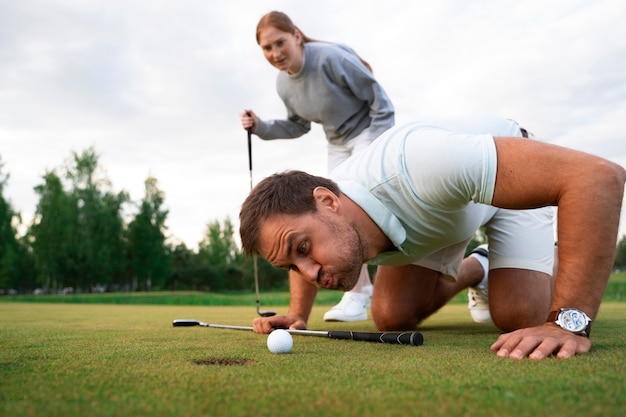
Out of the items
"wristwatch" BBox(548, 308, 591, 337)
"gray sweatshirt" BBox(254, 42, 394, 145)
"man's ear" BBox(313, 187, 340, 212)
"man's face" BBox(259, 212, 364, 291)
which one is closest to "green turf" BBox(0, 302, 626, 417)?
"wristwatch" BBox(548, 308, 591, 337)

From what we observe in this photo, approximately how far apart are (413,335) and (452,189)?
71 centimetres

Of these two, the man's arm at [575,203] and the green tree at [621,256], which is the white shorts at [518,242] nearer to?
the man's arm at [575,203]

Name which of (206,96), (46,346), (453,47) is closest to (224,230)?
(206,96)

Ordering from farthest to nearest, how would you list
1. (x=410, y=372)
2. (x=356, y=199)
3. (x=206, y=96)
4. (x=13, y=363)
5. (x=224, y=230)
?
1. (x=224, y=230)
2. (x=206, y=96)
3. (x=356, y=199)
4. (x=13, y=363)
5. (x=410, y=372)

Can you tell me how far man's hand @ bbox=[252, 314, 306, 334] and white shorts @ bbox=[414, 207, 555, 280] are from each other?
107 centimetres

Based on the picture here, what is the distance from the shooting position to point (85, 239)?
120 feet

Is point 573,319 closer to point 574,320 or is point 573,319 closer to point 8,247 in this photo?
point 574,320

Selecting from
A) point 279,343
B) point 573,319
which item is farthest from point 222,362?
point 573,319

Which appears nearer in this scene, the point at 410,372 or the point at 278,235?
the point at 410,372

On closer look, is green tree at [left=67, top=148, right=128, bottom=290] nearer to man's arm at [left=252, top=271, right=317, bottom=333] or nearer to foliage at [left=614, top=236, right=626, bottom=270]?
man's arm at [left=252, top=271, right=317, bottom=333]

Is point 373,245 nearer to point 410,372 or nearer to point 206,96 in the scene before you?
point 410,372

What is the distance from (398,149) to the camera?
7.73ft

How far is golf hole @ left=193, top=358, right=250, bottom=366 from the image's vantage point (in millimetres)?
1876

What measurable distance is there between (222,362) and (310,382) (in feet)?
1.97
